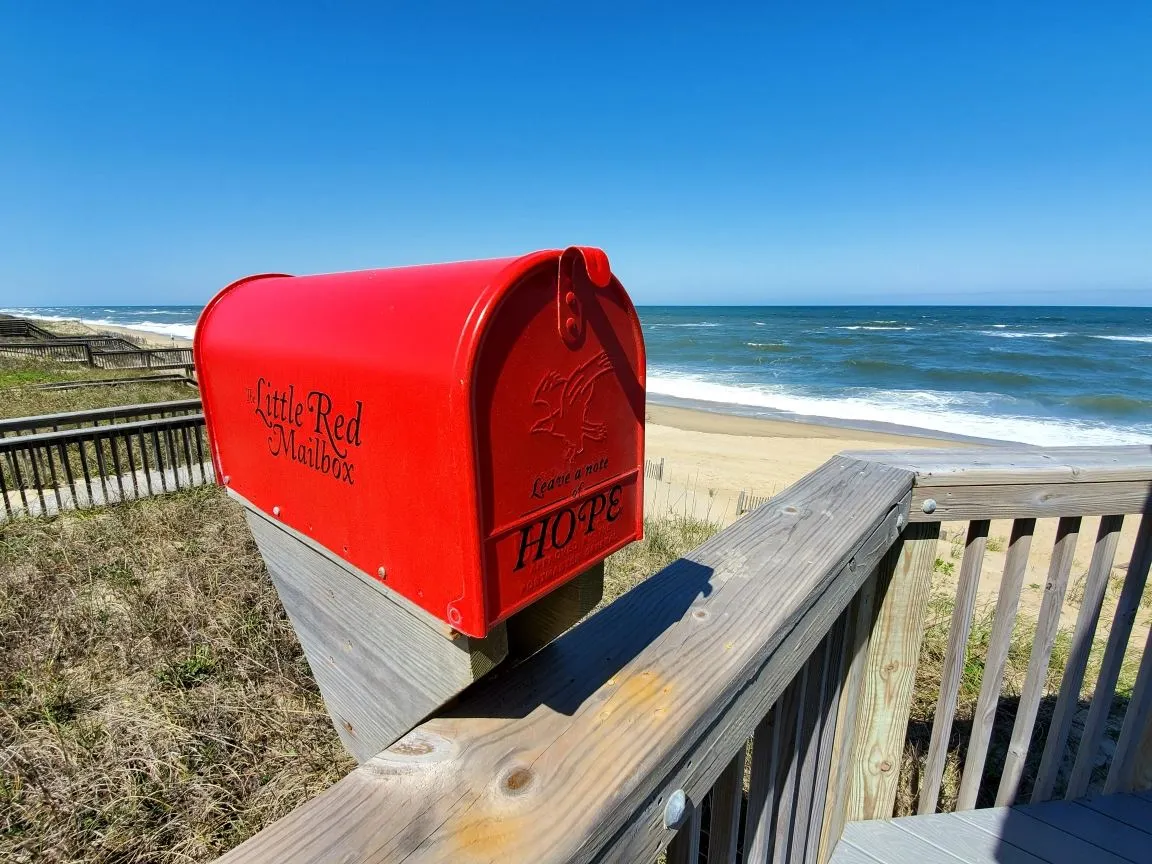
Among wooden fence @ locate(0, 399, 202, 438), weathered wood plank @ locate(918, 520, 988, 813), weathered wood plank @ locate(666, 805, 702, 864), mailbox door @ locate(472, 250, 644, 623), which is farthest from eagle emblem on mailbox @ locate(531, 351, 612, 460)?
wooden fence @ locate(0, 399, 202, 438)

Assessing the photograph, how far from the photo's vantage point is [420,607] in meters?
0.69

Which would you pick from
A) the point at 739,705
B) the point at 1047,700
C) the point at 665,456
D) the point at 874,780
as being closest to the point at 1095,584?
the point at 874,780

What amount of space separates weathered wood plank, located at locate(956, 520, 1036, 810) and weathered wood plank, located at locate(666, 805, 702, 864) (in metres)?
1.00

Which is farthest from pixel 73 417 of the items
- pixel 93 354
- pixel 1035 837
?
pixel 93 354

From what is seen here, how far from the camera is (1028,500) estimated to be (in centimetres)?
138

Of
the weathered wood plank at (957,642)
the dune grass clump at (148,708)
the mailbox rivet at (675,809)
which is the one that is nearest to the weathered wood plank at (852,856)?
the weathered wood plank at (957,642)

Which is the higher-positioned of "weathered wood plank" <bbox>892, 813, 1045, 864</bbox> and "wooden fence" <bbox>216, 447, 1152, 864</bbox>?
"wooden fence" <bbox>216, 447, 1152, 864</bbox>

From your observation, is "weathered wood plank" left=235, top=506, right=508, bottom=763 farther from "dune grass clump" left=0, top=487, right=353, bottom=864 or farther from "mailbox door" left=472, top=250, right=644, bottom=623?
"dune grass clump" left=0, top=487, right=353, bottom=864

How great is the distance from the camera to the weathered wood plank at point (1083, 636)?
1449 mm

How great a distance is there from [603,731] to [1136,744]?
6.01ft

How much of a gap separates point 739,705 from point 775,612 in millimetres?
159

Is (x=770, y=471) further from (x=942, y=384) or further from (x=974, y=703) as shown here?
(x=942, y=384)

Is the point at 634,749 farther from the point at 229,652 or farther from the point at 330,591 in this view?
the point at 229,652

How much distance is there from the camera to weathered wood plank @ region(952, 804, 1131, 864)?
1450mm
